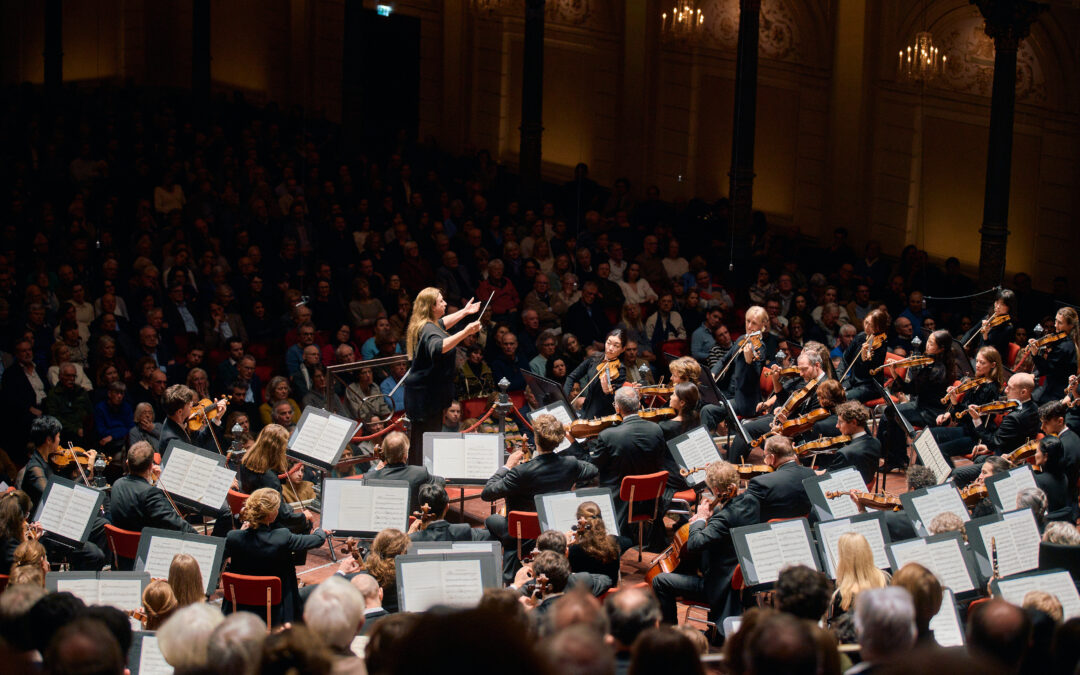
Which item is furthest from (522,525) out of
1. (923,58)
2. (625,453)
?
(923,58)

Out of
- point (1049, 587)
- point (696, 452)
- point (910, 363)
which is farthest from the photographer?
point (910, 363)

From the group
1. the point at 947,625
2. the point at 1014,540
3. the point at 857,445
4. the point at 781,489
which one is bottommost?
the point at 947,625

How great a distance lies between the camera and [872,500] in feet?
23.0

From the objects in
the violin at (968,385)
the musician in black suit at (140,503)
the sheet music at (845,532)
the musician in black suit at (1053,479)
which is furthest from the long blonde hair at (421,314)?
the violin at (968,385)

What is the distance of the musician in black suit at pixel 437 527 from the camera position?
6625mm

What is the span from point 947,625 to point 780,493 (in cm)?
148

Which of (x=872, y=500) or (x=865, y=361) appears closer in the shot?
(x=872, y=500)

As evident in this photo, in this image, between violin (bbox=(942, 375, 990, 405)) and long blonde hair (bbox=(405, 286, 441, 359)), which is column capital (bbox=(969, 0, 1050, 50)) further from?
long blonde hair (bbox=(405, 286, 441, 359))

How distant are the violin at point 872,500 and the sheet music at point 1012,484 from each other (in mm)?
554

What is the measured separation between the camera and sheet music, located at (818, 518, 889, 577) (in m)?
6.12

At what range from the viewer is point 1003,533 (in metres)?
6.28

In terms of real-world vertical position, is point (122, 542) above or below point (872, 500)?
below

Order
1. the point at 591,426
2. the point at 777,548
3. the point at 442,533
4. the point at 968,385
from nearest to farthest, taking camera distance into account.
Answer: the point at 777,548
the point at 442,533
the point at 591,426
the point at 968,385

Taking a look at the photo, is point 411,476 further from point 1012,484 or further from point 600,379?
point 1012,484
